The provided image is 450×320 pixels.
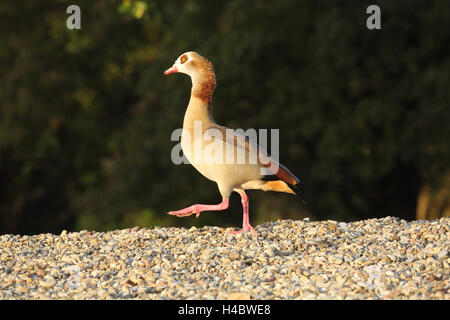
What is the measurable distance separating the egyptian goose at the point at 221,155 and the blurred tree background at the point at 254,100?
18.6ft

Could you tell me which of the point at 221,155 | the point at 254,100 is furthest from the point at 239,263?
the point at 254,100

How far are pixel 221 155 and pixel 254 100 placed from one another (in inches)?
352

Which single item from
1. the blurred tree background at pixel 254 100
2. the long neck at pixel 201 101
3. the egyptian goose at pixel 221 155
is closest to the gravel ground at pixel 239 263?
the egyptian goose at pixel 221 155

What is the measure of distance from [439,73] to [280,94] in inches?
115

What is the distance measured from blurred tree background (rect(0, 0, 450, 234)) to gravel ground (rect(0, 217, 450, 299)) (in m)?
6.35

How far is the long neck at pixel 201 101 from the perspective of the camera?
7.78 meters

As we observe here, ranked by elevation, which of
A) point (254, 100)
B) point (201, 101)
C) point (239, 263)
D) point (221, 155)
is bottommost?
point (239, 263)

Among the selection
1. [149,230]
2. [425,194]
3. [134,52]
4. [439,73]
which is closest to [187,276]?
[149,230]

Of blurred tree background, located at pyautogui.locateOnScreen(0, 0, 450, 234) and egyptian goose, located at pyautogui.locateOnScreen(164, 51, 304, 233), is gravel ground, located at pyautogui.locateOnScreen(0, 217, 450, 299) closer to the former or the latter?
egyptian goose, located at pyautogui.locateOnScreen(164, 51, 304, 233)

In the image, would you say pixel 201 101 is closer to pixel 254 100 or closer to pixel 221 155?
pixel 221 155

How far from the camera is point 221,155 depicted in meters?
7.42

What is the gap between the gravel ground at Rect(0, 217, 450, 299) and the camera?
594 centimetres

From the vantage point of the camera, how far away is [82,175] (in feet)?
64.6

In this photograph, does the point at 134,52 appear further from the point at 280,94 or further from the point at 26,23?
the point at 280,94
